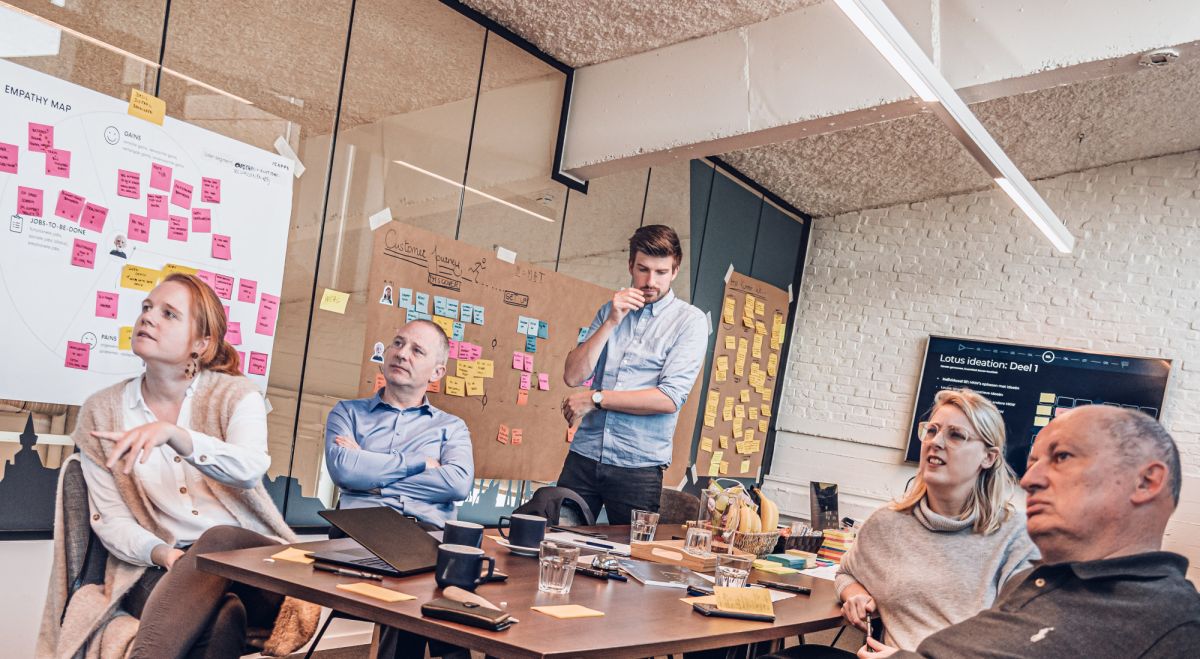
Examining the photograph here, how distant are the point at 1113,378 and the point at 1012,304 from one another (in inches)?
34.1

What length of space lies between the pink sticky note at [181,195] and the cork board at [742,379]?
13.4 ft

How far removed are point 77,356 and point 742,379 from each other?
16.3 ft

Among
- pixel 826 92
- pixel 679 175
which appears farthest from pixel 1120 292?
pixel 826 92

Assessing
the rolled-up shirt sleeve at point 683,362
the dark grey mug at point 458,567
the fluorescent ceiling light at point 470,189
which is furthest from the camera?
the fluorescent ceiling light at point 470,189

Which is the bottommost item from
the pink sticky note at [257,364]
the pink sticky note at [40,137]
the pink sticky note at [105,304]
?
the pink sticky note at [257,364]

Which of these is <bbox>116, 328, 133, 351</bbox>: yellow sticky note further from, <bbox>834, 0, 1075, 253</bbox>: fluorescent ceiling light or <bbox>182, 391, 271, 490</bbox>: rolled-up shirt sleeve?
<bbox>834, 0, 1075, 253</bbox>: fluorescent ceiling light

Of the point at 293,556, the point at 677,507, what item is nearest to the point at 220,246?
the point at 293,556

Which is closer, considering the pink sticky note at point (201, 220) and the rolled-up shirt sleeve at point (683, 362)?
the pink sticky note at point (201, 220)

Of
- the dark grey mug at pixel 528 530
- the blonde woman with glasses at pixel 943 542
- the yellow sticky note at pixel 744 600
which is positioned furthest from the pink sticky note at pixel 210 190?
the blonde woman with glasses at pixel 943 542

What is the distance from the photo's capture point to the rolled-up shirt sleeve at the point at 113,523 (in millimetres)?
2248

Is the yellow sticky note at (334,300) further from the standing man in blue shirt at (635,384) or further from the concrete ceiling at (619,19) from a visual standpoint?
the concrete ceiling at (619,19)

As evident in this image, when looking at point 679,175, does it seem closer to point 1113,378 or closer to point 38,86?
point 1113,378

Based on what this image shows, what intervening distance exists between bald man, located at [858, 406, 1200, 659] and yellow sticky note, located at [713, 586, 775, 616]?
45 centimetres

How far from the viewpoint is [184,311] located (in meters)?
2.60
